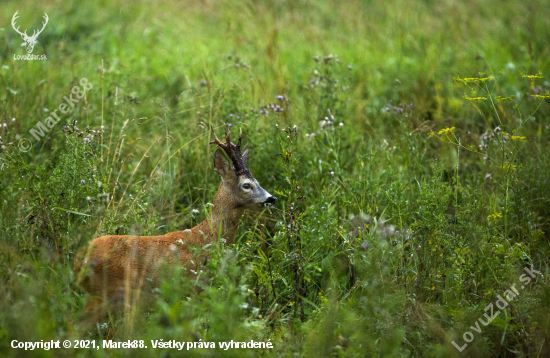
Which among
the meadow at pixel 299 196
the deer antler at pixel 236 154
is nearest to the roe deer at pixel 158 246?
the deer antler at pixel 236 154

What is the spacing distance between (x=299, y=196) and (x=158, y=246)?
1066mm

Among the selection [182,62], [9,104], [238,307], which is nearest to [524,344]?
[238,307]

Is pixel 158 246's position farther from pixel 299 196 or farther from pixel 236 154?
pixel 299 196

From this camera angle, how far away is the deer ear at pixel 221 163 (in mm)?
4090

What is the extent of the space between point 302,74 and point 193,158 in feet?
9.91

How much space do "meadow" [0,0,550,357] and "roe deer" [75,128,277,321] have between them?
0.36ft

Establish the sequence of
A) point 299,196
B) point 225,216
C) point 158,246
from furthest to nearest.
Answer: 1. point 225,216
2. point 299,196
3. point 158,246

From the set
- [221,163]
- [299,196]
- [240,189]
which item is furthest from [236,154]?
[299,196]

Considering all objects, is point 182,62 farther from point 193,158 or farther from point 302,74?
point 193,158

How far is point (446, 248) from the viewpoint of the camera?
12.0ft

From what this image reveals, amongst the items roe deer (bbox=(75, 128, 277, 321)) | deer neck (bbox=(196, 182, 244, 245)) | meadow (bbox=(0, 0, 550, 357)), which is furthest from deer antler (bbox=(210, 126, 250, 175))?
meadow (bbox=(0, 0, 550, 357))

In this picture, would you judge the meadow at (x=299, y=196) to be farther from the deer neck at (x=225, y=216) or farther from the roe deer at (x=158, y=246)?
the deer neck at (x=225, y=216)

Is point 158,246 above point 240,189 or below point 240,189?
below

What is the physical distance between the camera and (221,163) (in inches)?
162
